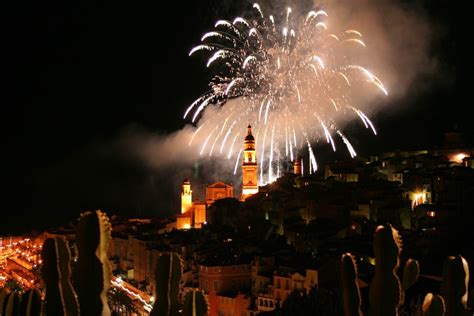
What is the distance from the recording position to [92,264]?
5660 mm

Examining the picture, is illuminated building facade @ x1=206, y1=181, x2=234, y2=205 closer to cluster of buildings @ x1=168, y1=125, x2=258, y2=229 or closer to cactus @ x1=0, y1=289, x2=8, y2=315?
cluster of buildings @ x1=168, y1=125, x2=258, y2=229

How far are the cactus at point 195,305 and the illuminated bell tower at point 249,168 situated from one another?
4666 centimetres

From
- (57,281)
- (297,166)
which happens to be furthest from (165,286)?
(297,166)

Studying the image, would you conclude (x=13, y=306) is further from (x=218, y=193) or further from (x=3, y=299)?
(x=218, y=193)

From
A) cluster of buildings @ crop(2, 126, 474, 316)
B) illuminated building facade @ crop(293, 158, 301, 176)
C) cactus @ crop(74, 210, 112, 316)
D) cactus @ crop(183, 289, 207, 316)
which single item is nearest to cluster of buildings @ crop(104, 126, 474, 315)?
cluster of buildings @ crop(2, 126, 474, 316)

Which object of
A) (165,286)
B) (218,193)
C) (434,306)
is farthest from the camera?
(218,193)

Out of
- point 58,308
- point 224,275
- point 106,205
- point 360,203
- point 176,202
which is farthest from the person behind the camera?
point 106,205

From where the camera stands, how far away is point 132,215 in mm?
87500

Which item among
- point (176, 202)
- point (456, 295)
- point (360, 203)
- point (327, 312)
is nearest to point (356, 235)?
point (360, 203)

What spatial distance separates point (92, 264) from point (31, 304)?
870mm

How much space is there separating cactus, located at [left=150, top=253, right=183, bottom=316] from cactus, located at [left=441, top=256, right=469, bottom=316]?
2.80 m

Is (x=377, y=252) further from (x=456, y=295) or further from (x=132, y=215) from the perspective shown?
(x=132, y=215)

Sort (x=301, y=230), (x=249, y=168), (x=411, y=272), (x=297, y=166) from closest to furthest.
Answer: (x=411, y=272)
(x=301, y=230)
(x=249, y=168)
(x=297, y=166)

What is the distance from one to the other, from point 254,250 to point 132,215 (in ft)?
187
